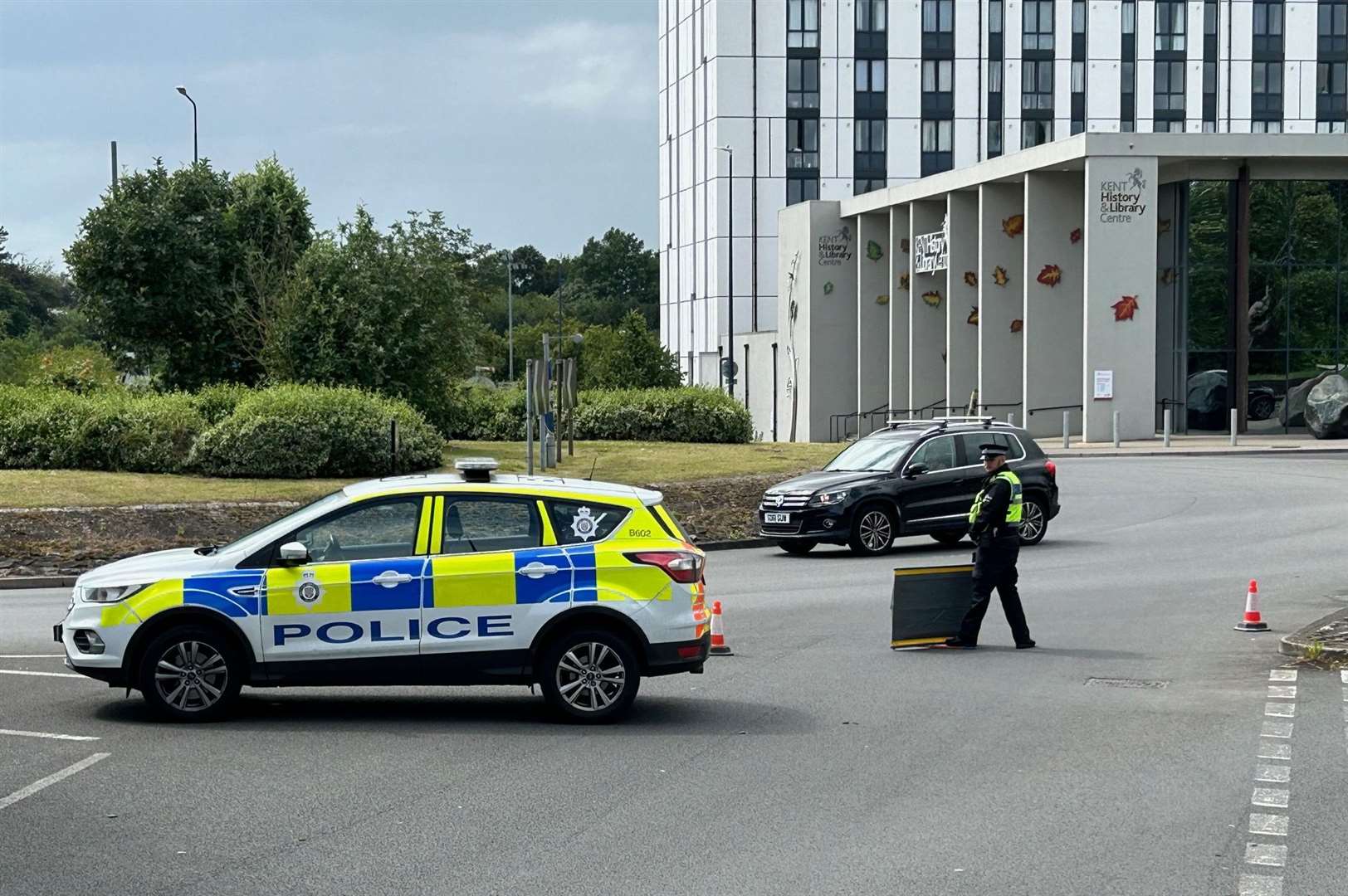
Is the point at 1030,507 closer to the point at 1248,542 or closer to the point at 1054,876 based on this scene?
the point at 1248,542

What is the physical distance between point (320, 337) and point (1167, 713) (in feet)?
83.7

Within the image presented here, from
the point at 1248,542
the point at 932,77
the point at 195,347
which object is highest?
the point at 932,77

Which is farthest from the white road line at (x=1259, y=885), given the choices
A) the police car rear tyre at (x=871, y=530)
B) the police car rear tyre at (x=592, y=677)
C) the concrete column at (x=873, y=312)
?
the concrete column at (x=873, y=312)

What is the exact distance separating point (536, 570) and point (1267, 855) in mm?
4830

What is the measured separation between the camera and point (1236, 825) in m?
8.05

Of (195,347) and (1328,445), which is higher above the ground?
(195,347)

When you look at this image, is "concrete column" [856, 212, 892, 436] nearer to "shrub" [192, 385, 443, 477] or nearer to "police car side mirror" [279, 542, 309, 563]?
"shrub" [192, 385, 443, 477]

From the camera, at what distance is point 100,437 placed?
92.1 feet

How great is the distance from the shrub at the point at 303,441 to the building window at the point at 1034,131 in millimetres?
61382

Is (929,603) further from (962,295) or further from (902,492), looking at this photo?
(962,295)

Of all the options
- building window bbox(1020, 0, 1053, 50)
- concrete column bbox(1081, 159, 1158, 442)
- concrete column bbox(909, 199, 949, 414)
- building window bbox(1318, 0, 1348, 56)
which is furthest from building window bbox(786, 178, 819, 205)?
concrete column bbox(1081, 159, 1158, 442)

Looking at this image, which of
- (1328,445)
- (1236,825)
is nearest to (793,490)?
(1236,825)

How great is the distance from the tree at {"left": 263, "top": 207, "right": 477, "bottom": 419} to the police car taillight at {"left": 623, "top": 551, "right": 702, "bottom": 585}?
24.2m

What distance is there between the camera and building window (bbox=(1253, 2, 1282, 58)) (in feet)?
277
